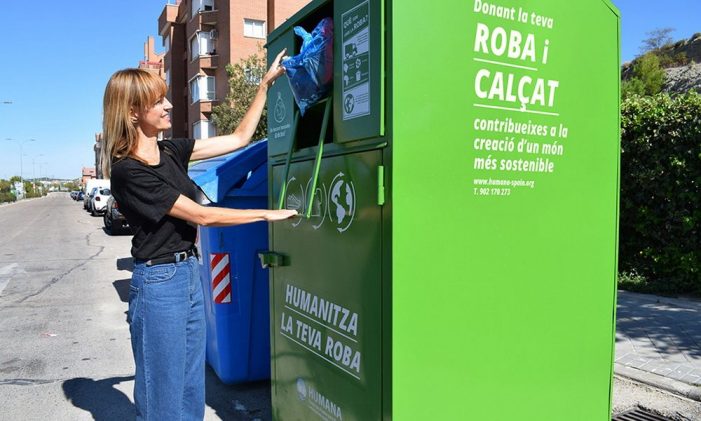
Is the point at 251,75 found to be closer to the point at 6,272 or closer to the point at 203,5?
the point at 203,5

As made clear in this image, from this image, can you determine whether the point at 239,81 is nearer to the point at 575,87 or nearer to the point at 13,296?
the point at 13,296

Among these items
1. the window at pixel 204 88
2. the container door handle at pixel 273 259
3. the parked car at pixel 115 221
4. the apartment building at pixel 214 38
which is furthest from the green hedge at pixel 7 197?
the container door handle at pixel 273 259

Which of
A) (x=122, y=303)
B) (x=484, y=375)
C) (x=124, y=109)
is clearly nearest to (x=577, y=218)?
(x=484, y=375)

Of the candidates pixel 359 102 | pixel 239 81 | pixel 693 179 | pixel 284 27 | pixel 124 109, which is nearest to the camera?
pixel 359 102

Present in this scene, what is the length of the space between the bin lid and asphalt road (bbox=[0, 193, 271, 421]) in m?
1.58

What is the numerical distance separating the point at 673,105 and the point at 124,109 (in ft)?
22.1

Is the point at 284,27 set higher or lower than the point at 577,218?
higher

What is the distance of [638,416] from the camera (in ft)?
11.6

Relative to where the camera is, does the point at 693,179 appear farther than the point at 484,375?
Yes

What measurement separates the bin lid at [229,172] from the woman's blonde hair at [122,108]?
1.33 meters

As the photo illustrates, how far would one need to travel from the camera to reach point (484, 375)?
222 centimetres

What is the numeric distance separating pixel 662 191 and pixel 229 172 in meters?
5.64

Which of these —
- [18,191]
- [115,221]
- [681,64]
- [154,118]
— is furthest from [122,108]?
[18,191]

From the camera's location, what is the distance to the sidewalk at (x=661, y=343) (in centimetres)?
402
